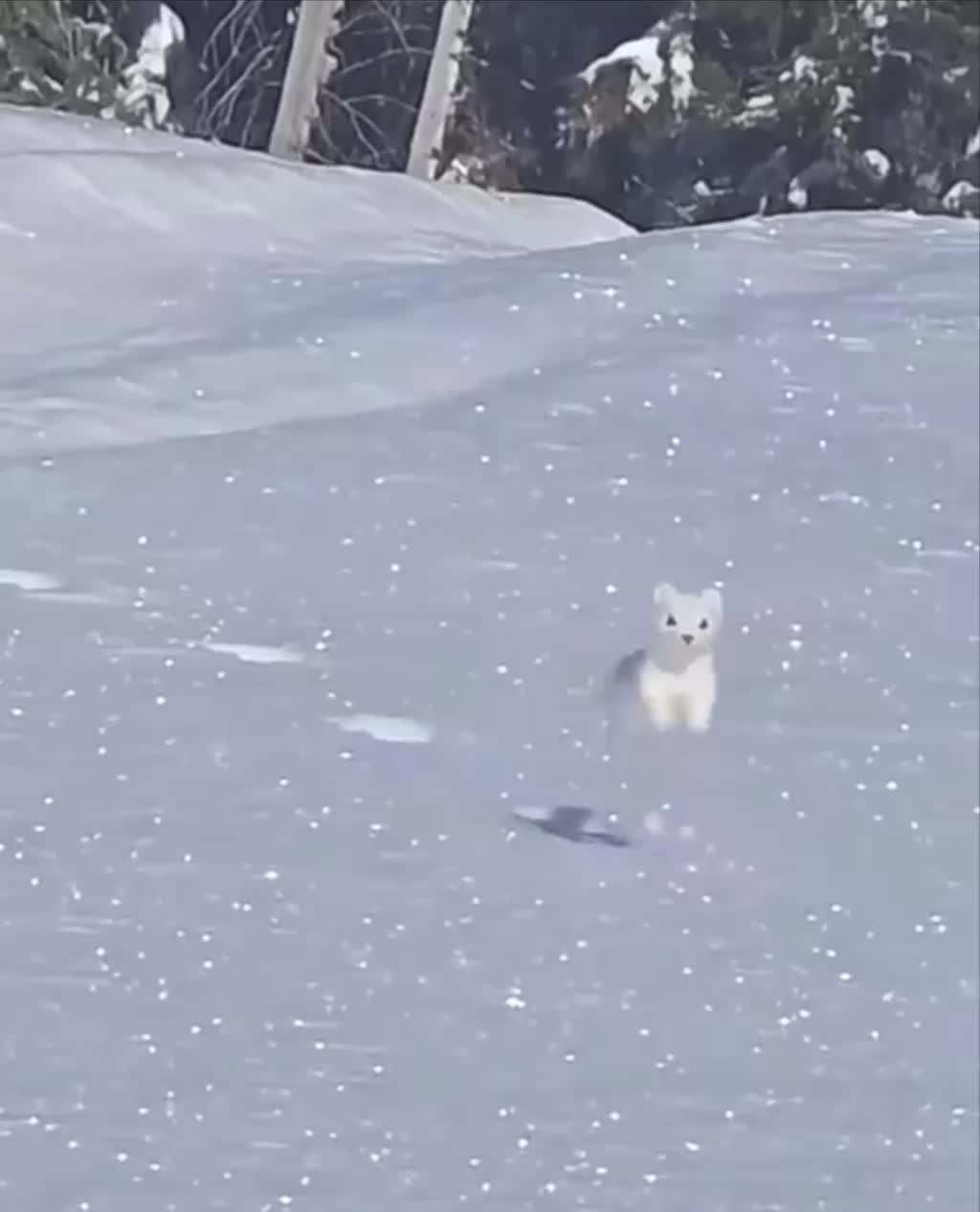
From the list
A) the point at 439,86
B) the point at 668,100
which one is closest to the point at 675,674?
the point at 439,86

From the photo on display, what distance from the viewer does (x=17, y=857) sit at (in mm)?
637

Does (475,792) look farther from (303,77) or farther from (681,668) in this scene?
(303,77)

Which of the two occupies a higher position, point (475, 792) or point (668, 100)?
point (668, 100)

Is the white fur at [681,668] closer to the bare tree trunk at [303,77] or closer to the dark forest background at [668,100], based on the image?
the bare tree trunk at [303,77]

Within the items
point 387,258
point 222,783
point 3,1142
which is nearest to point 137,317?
point 387,258

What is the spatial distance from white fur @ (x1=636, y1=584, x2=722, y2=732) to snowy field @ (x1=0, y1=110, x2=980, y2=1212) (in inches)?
0.4

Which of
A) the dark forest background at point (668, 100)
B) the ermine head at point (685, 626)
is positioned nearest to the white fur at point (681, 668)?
the ermine head at point (685, 626)

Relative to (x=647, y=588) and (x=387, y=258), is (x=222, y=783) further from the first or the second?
(x=387, y=258)

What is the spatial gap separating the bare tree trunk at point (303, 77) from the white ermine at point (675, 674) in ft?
7.22

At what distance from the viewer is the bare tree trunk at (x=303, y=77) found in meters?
2.71

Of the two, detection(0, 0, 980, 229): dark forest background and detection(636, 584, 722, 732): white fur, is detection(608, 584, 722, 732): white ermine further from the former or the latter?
detection(0, 0, 980, 229): dark forest background

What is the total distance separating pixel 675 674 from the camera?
0.66 metres

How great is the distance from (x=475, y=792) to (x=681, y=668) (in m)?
0.10

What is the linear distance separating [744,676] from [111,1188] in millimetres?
324
